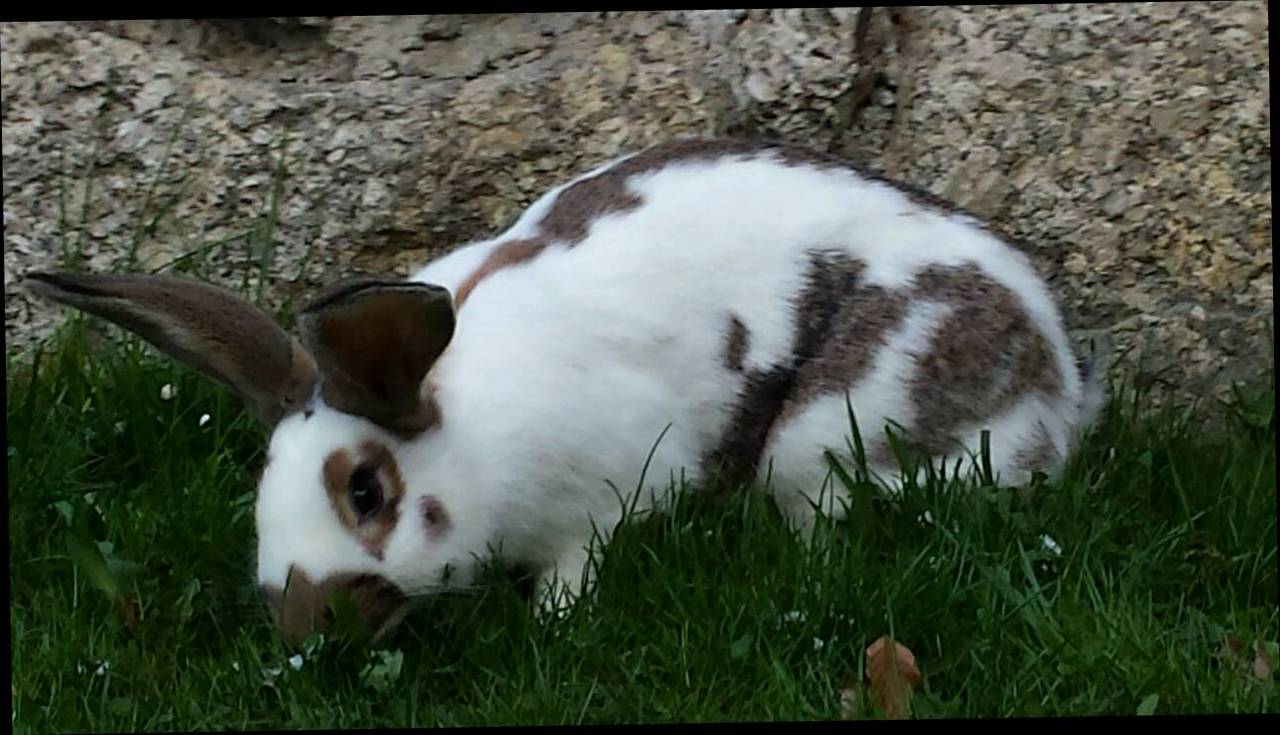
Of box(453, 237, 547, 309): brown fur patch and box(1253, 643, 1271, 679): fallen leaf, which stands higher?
box(453, 237, 547, 309): brown fur patch

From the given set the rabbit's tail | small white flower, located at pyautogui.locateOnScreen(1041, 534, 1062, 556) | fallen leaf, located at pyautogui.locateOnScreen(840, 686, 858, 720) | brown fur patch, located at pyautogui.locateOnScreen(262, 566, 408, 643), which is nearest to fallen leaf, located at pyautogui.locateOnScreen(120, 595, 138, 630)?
brown fur patch, located at pyautogui.locateOnScreen(262, 566, 408, 643)

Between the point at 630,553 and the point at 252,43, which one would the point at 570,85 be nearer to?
the point at 252,43

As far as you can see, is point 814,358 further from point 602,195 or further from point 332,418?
point 332,418

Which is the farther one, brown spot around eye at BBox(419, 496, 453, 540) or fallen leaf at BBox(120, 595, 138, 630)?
fallen leaf at BBox(120, 595, 138, 630)

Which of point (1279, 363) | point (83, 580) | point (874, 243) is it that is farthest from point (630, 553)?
point (1279, 363)

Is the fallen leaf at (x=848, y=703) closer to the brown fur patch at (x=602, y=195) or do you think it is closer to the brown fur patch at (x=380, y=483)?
the brown fur patch at (x=380, y=483)

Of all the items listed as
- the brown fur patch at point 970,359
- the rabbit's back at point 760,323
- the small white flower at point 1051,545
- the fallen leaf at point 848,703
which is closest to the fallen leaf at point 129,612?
the rabbit's back at point 760,323

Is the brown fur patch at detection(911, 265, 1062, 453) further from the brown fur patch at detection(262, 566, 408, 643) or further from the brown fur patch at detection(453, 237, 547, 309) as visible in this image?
the brown fur patch at detection(262, 566, 408, 643)
